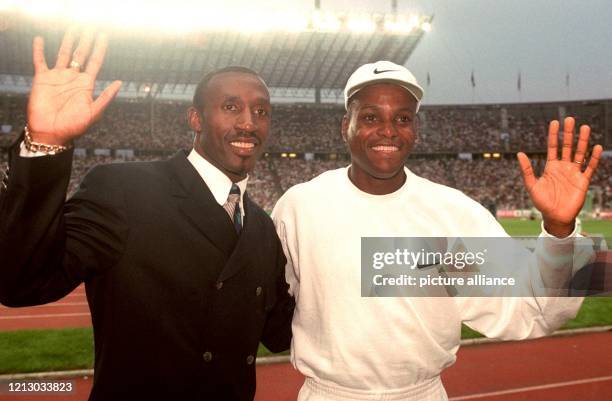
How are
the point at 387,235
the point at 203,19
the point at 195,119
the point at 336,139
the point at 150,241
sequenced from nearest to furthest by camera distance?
the point at 150,241 < the point at 387,235 < the point at 195,119 < the point at 203,19 < the point at 336,139

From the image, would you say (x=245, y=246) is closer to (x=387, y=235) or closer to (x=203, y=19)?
(x=387, y=235)

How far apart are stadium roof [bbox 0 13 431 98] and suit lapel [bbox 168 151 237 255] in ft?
117

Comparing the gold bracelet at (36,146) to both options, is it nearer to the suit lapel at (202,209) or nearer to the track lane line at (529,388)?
the suit lapel at (202,209)

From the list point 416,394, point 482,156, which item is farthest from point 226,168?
point 482,156

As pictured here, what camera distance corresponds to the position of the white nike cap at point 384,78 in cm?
270

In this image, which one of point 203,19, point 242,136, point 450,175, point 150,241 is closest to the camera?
point 150,241

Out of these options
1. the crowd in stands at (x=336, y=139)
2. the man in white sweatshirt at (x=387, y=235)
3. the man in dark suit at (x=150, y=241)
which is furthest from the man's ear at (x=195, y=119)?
the crowd in stands at (x=336, y=139)

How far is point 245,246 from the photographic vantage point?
255cm

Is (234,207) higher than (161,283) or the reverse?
higher

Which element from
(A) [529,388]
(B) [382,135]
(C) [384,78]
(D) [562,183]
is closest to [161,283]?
(B) [382,135]

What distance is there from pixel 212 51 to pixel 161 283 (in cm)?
3880

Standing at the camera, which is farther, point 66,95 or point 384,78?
point 384,78

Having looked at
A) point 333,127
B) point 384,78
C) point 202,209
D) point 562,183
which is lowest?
point 202,209

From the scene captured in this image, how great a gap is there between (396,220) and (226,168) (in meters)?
0.93
